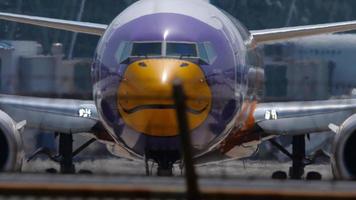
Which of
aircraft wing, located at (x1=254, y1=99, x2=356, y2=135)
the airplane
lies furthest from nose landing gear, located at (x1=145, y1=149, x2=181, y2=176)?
aircraft wing, located at (x1=254, y1=99, x2=356, y2=135)

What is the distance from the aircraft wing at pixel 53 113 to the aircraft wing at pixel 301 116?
2.56 meters

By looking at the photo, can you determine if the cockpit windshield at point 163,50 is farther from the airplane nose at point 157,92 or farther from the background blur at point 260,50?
the background blur at point 260,50

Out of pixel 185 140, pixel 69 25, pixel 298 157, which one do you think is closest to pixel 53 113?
pixel 69 25

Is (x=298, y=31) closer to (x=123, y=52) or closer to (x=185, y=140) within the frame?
(x=123, y=52)

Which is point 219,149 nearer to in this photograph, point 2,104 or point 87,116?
point 87,116

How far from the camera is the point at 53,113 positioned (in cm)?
1739

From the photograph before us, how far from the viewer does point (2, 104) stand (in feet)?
55.7

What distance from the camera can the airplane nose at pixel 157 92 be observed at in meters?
12.4

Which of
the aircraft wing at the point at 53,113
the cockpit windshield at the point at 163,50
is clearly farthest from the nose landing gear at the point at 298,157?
the cockpit windshield at the point at 163,50

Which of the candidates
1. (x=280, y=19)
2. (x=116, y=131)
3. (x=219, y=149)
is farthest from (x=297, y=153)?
(x=280, y=19)

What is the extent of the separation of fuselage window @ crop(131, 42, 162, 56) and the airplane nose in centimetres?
21

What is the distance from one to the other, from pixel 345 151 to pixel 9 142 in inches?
173

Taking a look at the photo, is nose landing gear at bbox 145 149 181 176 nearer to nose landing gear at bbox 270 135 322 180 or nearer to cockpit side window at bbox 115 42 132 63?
cockpit side window at bbox 115 42 132 63

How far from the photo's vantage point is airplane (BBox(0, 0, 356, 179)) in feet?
42.4
